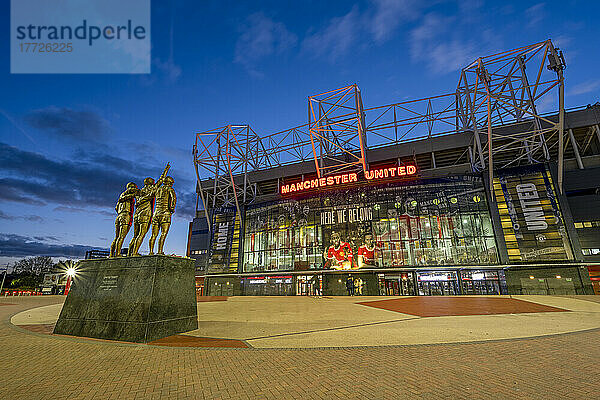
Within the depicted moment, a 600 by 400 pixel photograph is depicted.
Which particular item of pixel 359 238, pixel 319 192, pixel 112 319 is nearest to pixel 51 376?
pixel 112 319

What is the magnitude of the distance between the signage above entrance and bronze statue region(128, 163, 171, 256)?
31.5 meters

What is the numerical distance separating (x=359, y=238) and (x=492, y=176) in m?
19.4

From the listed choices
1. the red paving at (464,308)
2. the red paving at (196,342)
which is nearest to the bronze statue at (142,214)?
the red paving at (196,342)

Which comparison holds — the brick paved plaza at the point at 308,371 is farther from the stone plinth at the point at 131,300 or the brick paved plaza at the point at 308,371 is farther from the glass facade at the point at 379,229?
the glass facade at the point at 379,229

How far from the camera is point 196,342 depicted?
9.12 metres

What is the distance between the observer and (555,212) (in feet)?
114

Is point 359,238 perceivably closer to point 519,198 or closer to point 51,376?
point 519,198

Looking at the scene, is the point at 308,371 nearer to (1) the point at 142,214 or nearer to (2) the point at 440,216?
(1) the point at 142,214

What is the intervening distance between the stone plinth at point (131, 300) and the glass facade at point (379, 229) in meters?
31.3

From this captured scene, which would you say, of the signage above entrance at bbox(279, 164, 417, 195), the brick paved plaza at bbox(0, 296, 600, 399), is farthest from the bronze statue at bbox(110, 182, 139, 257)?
the signage above entrance at bbox(279, 164, 417, 195)

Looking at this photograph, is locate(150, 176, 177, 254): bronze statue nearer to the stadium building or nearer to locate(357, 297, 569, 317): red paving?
locate(357, 297, 569, 317): red paving

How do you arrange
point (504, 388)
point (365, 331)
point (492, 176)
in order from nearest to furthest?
point (504, 388) → point (365, 331) → point (492, 176)

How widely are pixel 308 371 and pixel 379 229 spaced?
118 feet

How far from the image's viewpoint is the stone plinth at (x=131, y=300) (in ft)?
31.9
